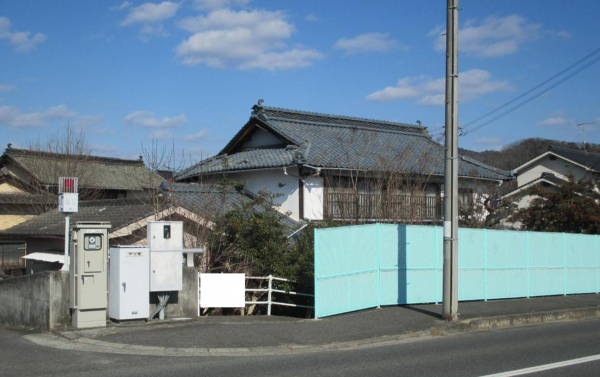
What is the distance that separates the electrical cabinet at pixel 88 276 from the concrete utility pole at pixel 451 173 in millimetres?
6705

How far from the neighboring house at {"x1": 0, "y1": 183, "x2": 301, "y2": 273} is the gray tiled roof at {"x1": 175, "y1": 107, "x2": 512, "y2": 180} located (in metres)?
2.69

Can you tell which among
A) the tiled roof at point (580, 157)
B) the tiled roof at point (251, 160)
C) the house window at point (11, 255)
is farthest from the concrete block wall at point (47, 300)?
the tiled roof at point (580, 157)

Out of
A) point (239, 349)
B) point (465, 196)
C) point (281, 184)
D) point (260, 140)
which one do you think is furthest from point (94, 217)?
point (465, 196)

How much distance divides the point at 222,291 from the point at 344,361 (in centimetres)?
508

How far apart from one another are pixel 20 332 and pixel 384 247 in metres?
7.87

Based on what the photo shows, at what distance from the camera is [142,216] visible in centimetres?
1662

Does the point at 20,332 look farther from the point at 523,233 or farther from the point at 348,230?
the point at 523,233

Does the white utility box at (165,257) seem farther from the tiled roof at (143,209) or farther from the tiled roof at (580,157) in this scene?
the tiled roof at (580,157)

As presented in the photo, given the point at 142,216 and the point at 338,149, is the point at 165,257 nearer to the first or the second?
the point at 142,216

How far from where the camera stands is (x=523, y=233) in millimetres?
16641

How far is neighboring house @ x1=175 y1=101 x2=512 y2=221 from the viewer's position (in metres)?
20.1

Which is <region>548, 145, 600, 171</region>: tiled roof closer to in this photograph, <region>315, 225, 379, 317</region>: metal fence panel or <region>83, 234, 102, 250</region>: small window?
<region>315, 225, 379, 317</region>: metal fence panel

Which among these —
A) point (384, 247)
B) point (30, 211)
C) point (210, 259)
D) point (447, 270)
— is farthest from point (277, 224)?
point (30, 211)

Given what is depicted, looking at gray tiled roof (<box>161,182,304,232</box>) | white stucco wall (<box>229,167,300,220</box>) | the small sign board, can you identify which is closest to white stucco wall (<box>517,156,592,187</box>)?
white stucco wall (<box>229,167,300,220</box>)
